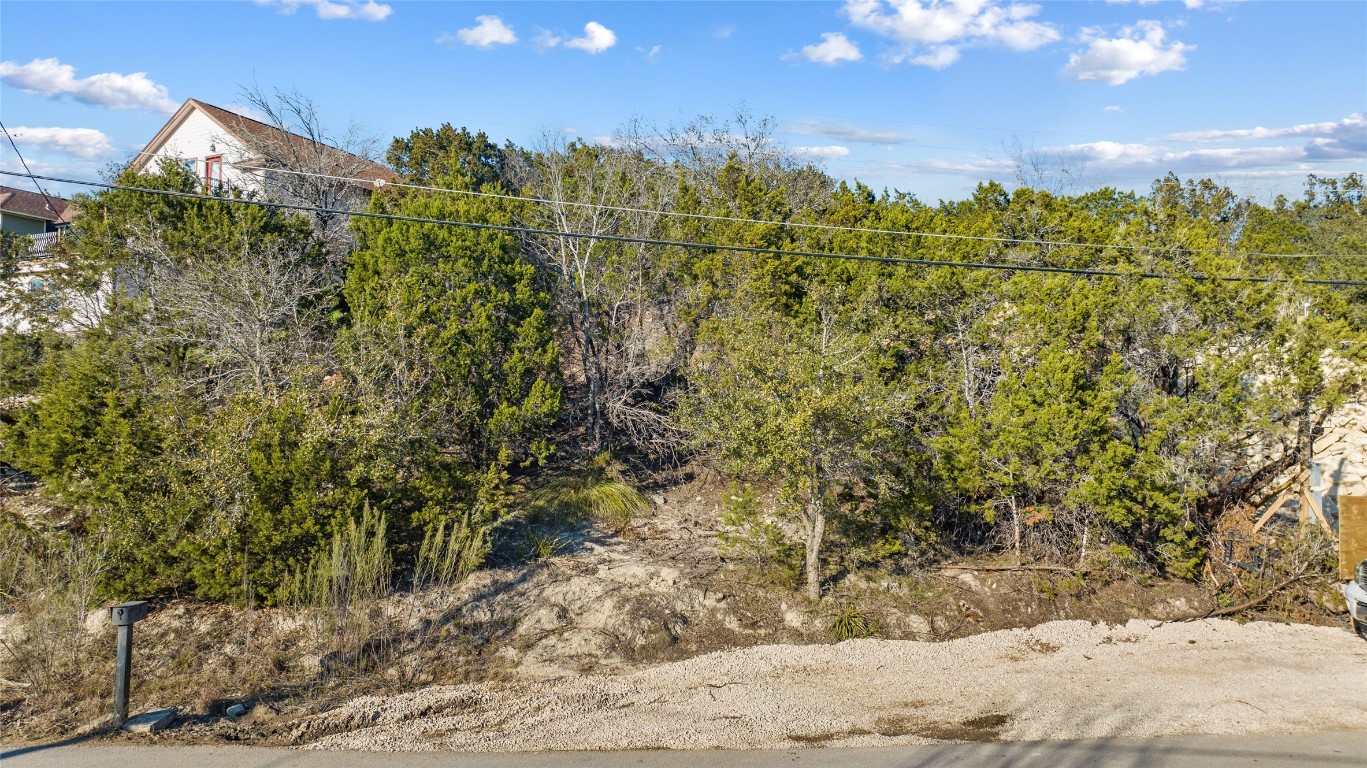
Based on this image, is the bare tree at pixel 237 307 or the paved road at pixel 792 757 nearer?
the paved road at pixel 792 757

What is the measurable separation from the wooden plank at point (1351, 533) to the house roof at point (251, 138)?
21666 mm

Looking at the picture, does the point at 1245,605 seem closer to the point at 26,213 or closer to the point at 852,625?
the point at 852,625

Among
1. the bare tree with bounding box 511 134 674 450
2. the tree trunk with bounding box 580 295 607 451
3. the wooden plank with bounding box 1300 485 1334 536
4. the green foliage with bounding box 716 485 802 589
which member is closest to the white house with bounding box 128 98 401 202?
the bare tree with bounding box 511 134 674 450

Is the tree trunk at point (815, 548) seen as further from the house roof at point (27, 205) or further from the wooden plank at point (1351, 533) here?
the house roof at point (27, 205)

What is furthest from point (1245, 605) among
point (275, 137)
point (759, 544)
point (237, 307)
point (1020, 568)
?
point (275, 137)

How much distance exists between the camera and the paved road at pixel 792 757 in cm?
611

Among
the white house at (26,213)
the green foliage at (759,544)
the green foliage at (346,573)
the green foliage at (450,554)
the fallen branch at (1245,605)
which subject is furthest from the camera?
the white house at (26,213)

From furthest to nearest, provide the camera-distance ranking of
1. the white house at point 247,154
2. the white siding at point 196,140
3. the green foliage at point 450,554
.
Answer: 1. the white siding at point 196,140
2. the white house at point 247,154
3. the green foliage at point 450,554

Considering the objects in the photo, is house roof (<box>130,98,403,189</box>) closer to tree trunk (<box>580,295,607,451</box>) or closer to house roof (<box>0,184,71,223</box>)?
house roof (<box>0,184,71,223</box>)

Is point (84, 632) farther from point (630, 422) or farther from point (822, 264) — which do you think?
point (822, 264)

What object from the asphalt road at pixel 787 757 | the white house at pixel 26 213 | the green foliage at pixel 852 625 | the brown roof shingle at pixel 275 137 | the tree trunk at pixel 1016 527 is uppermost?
A: the brown roof shingle at pixel 275 137

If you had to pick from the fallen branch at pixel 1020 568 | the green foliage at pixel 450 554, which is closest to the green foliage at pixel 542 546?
the green foliage at pixel 450 554

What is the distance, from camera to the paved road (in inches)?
241

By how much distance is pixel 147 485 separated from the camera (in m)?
9.29
